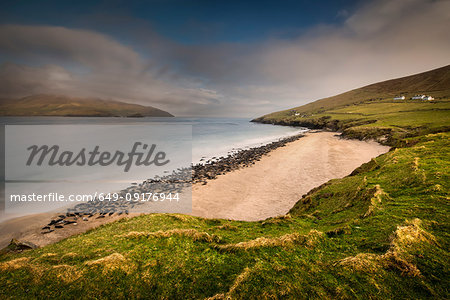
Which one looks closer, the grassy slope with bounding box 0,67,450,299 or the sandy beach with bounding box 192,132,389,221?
the grassy slope with bounding box 0,67,450,299

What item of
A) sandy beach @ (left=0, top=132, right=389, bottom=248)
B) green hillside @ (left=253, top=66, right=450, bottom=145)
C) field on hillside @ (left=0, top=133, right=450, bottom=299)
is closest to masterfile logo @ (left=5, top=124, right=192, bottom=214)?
sandy beach @ (left=0, top=132, right=389, bottom=248)

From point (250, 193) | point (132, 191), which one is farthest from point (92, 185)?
point (250, 193)

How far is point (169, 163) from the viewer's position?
3281cm

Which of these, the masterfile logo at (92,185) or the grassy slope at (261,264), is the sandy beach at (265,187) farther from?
the grassy slope at (261,264)

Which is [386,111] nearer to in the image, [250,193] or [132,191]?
[250,193]

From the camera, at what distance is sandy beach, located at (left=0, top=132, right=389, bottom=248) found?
12.1 m

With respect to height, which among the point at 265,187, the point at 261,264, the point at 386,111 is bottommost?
the point at 265,187

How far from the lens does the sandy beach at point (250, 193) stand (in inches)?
475

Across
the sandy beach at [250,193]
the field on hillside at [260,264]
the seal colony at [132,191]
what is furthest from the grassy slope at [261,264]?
the seal colony at [132,191]

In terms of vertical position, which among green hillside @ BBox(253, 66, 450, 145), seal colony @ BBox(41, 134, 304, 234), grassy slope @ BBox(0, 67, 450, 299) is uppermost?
green hillside @ BBox(253, 66, 450, 145)

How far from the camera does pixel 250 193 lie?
17953 millimetres

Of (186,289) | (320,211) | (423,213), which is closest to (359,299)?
(186,289)

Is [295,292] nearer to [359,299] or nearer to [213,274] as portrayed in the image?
[359,299]

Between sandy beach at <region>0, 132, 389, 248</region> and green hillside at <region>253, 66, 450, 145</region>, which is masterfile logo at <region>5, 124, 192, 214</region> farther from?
green hillside at <region>253, 66, 450, 145</region>
